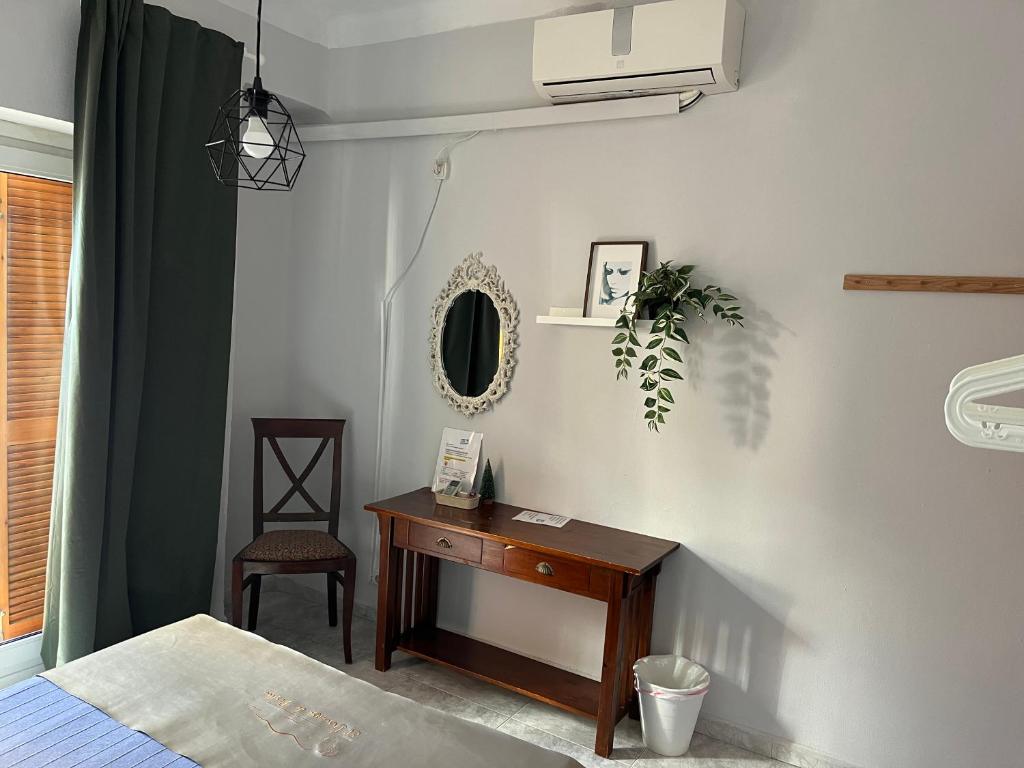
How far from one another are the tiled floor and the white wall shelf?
144 centimetres

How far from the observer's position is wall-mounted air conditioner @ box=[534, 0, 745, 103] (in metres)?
2.58

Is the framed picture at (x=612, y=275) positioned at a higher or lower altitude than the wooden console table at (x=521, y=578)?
higher

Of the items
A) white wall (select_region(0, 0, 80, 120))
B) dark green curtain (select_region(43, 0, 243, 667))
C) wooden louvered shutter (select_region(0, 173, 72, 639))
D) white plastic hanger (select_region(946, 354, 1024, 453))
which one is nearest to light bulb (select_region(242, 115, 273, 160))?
dark green curtain (select_region(43, 0, 243, 667))

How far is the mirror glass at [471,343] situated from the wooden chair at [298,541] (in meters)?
0.62

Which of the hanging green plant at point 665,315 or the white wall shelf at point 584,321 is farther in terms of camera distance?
the white wall shelf at point 584,321

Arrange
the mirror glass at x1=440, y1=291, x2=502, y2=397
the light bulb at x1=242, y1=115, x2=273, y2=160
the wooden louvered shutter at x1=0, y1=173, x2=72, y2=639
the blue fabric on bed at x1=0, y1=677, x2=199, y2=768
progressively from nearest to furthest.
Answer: the blue fabric on bed at x1=0, y1=677, x2=199, y2=768 < the light bulb at x1=242, y1=115, x2=273, y2=160 < the wooden louvered shutter at x1=0, y1=173, x2=72, y2=639 < the mirror glass at x1=440, y1=291, x2=502, y2=397

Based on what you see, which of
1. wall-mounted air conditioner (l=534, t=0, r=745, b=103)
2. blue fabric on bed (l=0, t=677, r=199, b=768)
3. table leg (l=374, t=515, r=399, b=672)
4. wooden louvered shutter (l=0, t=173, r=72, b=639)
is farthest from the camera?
table leg (l=374, t=515, r=399, b=672)

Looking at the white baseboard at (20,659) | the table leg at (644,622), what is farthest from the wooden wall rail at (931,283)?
the white baseboard at (20,659)

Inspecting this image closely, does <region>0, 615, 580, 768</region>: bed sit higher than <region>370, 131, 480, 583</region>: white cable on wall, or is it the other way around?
<region>370, 131, 480, 583</region>: white cable on wall

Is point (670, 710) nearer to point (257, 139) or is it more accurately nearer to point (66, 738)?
point (66, 738)

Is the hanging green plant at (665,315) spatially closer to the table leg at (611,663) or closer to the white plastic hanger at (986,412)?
the table leg at (611,663)

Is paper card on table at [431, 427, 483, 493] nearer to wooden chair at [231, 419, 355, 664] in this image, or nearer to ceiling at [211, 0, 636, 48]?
wooden chair at [231, 419, 355, 664]

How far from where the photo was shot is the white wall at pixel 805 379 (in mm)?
2406

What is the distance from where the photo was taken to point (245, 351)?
378 centimetres
